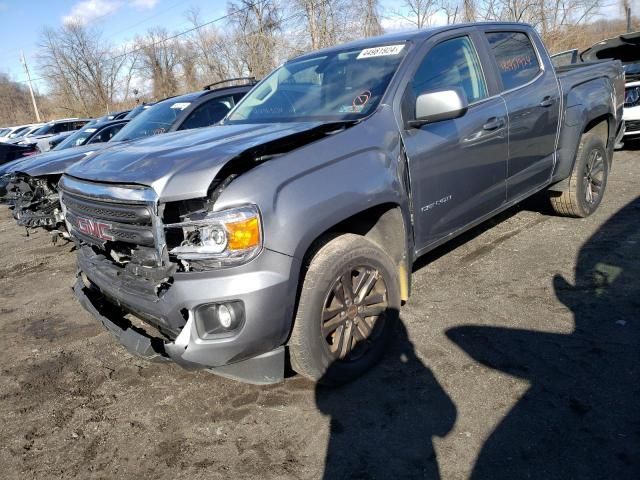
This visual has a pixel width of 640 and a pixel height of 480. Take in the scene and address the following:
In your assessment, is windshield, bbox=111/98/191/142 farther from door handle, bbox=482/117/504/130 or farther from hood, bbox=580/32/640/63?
hood, bbox=580/32/640/63

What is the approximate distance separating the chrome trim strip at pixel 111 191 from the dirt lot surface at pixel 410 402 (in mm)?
1271

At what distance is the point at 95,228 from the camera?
9.11ft

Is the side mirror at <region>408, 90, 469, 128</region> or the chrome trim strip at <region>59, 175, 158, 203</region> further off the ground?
the side mirror at <region>408, 90, 469, 128</region>

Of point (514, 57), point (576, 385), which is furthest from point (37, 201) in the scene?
point (576, 385)

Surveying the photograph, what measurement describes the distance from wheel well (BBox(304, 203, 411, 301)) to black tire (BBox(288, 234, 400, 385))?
0.14 metres

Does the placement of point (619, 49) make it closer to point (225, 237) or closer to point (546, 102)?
point (546, 102)

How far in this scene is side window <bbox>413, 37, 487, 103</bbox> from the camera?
3.40 metres

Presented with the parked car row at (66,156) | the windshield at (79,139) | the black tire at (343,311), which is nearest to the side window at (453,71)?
the black tire at (343,311)

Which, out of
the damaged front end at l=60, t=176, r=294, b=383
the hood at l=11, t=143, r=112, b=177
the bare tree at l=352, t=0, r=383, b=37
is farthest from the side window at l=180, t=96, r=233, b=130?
the bare tree at l=352, t=0, r=383, b=37

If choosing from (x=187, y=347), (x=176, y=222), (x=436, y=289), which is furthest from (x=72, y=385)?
(x=436, y=289)

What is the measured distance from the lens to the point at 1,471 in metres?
2.54

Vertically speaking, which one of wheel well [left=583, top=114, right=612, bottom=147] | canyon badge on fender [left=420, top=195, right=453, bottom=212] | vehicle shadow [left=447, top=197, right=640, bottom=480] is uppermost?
wheel well [left=583, top=114, right=612, bottom=147]

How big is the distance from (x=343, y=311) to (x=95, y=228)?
58.0 inches

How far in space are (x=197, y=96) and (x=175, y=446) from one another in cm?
524
